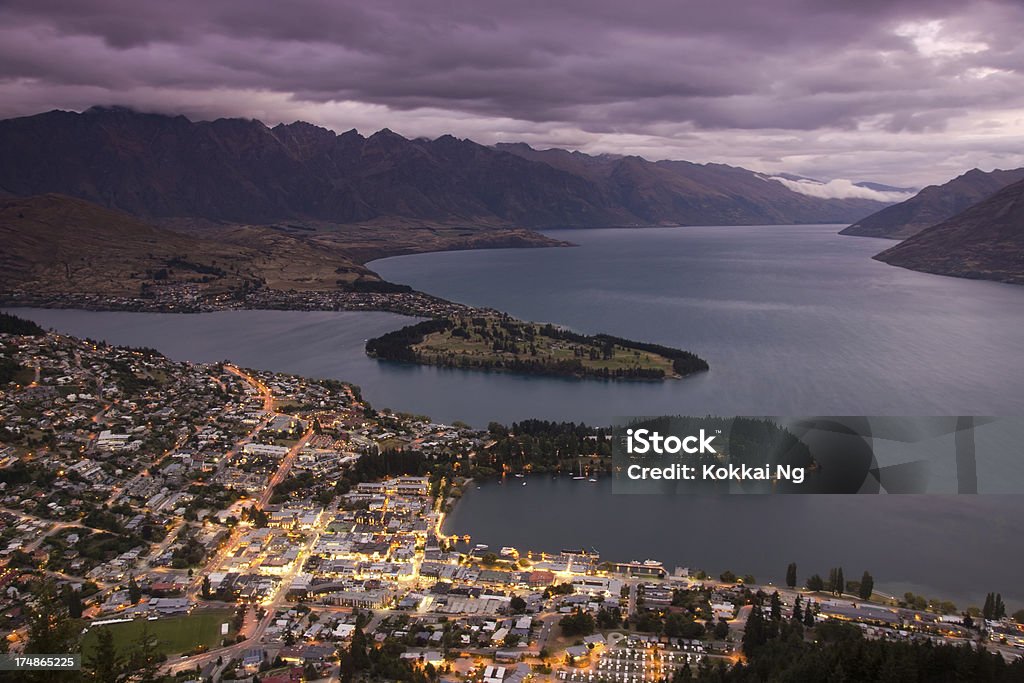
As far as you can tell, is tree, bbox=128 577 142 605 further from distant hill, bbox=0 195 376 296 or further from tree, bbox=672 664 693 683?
distant hill, bbox=0 195 376 296

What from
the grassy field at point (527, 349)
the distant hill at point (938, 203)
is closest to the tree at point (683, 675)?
the grassy field at point (527, 349)

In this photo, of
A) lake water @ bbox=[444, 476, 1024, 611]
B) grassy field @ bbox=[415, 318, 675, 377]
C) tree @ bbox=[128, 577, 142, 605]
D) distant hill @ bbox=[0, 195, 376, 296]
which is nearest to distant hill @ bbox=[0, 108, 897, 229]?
distant hill @ bbox=[0, 195, 376, 296]

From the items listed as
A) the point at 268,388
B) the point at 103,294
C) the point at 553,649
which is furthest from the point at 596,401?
the point at 103,294

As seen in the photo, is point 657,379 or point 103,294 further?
point 103,294

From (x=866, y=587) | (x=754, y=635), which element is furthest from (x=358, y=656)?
(x=866, y=587)

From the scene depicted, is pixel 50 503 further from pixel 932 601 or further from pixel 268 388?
pixel 932 601

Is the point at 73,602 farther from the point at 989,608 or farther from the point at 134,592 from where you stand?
A: the point at 989,608
